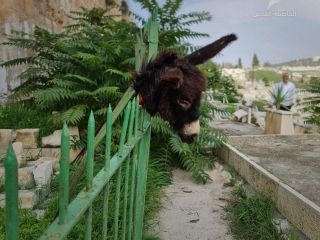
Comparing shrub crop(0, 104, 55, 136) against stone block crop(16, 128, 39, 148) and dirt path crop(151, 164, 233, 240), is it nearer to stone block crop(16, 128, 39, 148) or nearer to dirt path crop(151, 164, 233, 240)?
stone block crop(16, 128, 39, 148)

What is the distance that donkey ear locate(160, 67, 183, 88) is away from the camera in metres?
0.90

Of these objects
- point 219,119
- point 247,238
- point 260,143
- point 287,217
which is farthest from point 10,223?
point 219,119

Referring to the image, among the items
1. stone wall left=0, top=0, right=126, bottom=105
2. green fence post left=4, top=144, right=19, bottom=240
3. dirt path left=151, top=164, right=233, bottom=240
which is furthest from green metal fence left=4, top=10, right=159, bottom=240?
stone wall left=0, top=0, right=126, bottom=105

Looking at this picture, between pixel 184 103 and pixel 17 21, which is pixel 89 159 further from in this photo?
pixel 17 21

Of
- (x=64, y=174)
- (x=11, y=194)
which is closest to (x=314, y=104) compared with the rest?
(x=64, y=174)

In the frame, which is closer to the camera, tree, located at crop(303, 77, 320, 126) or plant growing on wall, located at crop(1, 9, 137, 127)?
plant growing on wall, located at crop(1, 9, 137, 127)

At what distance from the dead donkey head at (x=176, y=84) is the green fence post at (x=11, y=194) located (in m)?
0.58

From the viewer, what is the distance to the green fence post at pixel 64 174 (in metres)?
0.60

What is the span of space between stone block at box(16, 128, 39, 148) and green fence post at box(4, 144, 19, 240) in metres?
3.49

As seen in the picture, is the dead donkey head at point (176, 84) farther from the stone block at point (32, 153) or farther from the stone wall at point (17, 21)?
the stone wall at point (17, 21)

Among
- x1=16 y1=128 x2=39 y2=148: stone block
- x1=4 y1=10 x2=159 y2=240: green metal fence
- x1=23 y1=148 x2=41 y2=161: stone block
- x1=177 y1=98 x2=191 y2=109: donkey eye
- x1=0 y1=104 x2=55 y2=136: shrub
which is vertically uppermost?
x1=177 y1=98 x2=191 y2=109: donkey eye

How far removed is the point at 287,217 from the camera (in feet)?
8.76

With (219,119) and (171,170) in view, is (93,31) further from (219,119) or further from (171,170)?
(219,119)

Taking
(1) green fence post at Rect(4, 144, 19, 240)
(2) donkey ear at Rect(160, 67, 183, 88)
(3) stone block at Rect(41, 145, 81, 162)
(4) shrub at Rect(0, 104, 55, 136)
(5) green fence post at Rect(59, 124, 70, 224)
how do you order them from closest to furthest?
(1) green fence post at Rect(4, 144, 19, 240) → (5) green fence post at Rect(59, 124, 70, 224) → (2) donkey ear at Rect(160, 67, 183, 88) → (3) stone block at Rect(41, 145, 81, 162) → (4) shrub at Rect(0, 104, 55, 136)
